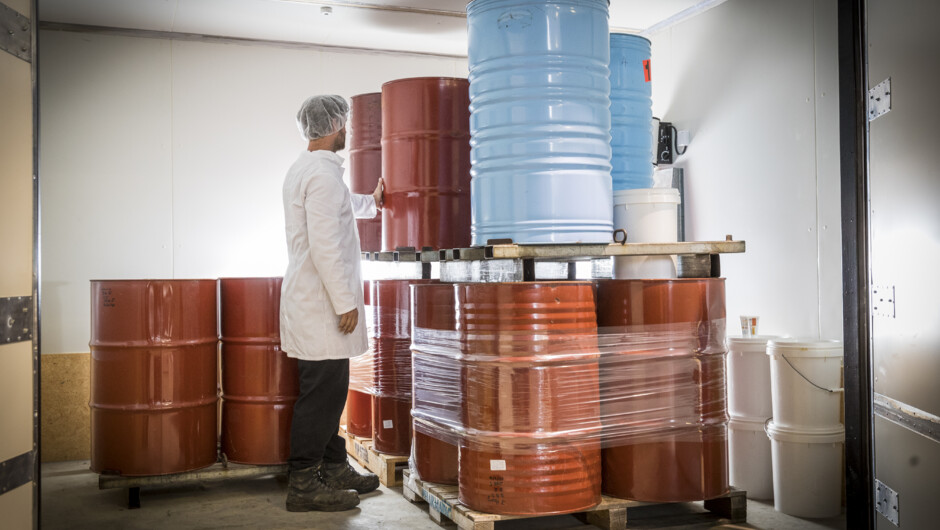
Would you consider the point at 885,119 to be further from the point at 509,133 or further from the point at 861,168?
the point at 509,133

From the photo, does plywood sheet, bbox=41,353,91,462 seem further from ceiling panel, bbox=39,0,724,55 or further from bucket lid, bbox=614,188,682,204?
bucket lid, bbox=614,188,682,204

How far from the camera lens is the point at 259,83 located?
646cm

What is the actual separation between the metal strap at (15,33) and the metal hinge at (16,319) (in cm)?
88

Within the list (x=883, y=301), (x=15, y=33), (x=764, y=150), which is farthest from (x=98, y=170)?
(x=883, y=301)

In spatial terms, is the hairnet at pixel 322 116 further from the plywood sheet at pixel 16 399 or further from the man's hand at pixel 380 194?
the plywood sheet at pixel 16 399

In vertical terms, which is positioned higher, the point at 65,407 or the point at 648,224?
the point at 648,224

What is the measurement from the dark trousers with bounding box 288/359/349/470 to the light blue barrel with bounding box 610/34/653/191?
1.84m

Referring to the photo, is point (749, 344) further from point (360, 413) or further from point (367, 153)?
point (367, 153)

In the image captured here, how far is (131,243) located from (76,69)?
1312 millimetres

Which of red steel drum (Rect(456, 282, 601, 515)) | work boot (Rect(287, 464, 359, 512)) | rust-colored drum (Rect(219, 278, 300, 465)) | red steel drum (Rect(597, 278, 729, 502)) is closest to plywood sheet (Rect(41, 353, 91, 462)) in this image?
rust-colored drum (Rect(219, 278, 300, 465))

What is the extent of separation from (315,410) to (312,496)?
17.9 inches

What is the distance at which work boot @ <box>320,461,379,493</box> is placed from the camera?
15.1 feet

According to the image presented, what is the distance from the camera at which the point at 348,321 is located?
169 inches

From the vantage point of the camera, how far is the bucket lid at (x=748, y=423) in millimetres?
4656
